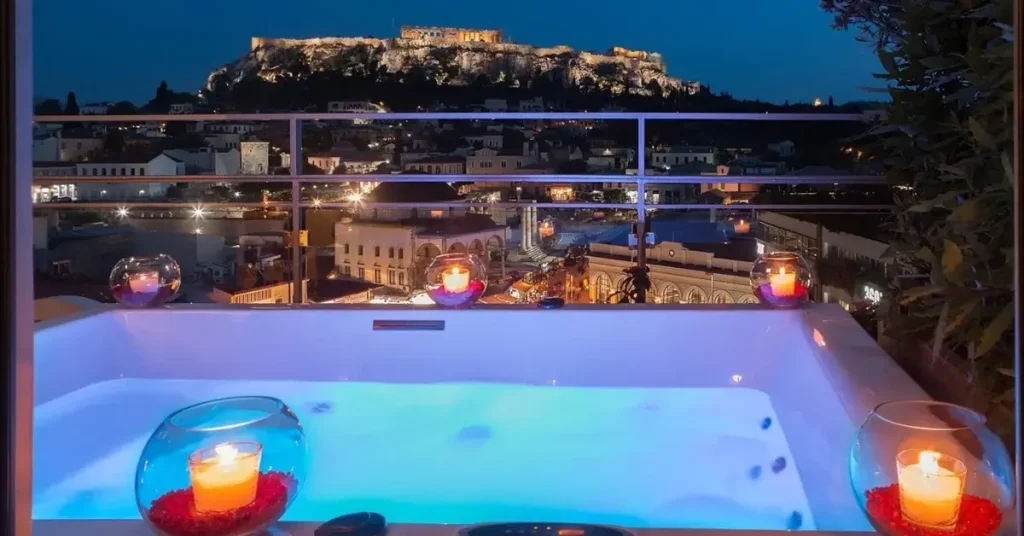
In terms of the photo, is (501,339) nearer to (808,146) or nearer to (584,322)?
(584,322)

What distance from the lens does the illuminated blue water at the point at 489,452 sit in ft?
5.23

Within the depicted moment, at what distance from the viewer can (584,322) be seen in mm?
2209

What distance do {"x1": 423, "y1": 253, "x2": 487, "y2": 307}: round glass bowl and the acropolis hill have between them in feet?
8.03

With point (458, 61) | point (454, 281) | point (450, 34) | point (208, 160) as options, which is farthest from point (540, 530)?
point (450, 34)

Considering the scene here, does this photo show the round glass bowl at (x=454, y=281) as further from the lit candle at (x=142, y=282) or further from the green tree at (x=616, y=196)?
the green tree at (x=616, y=196)

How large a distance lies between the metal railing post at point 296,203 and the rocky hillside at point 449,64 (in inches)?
77.3

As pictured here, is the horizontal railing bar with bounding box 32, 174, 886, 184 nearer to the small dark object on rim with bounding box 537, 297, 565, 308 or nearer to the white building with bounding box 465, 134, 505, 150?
the white building with bounding box 465, 134, 505, 150

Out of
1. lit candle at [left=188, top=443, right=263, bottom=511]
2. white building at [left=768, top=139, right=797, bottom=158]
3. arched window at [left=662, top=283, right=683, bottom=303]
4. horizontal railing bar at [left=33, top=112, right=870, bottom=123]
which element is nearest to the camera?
lit candle at [left=188, top=443, right=263, bottom=511]

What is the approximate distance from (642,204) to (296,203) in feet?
4.44

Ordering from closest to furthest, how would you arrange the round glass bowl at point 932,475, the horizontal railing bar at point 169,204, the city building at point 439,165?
the round glass bowl at point 932,475
the horizontal railing bar at point 169,204
the city building at point 439,165

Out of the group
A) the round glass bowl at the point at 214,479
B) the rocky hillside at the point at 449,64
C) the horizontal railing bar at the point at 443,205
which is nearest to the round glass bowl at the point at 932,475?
the round glass bowl at the point at 214,479

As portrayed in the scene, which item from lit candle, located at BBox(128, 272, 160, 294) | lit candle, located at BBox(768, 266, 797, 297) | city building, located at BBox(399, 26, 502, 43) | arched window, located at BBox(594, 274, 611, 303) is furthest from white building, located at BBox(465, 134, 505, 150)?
city building, located at BBox(399, 26, 502, 43)

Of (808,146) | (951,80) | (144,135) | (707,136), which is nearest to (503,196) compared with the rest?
(707,136)

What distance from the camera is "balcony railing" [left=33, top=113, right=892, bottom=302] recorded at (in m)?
3.12
